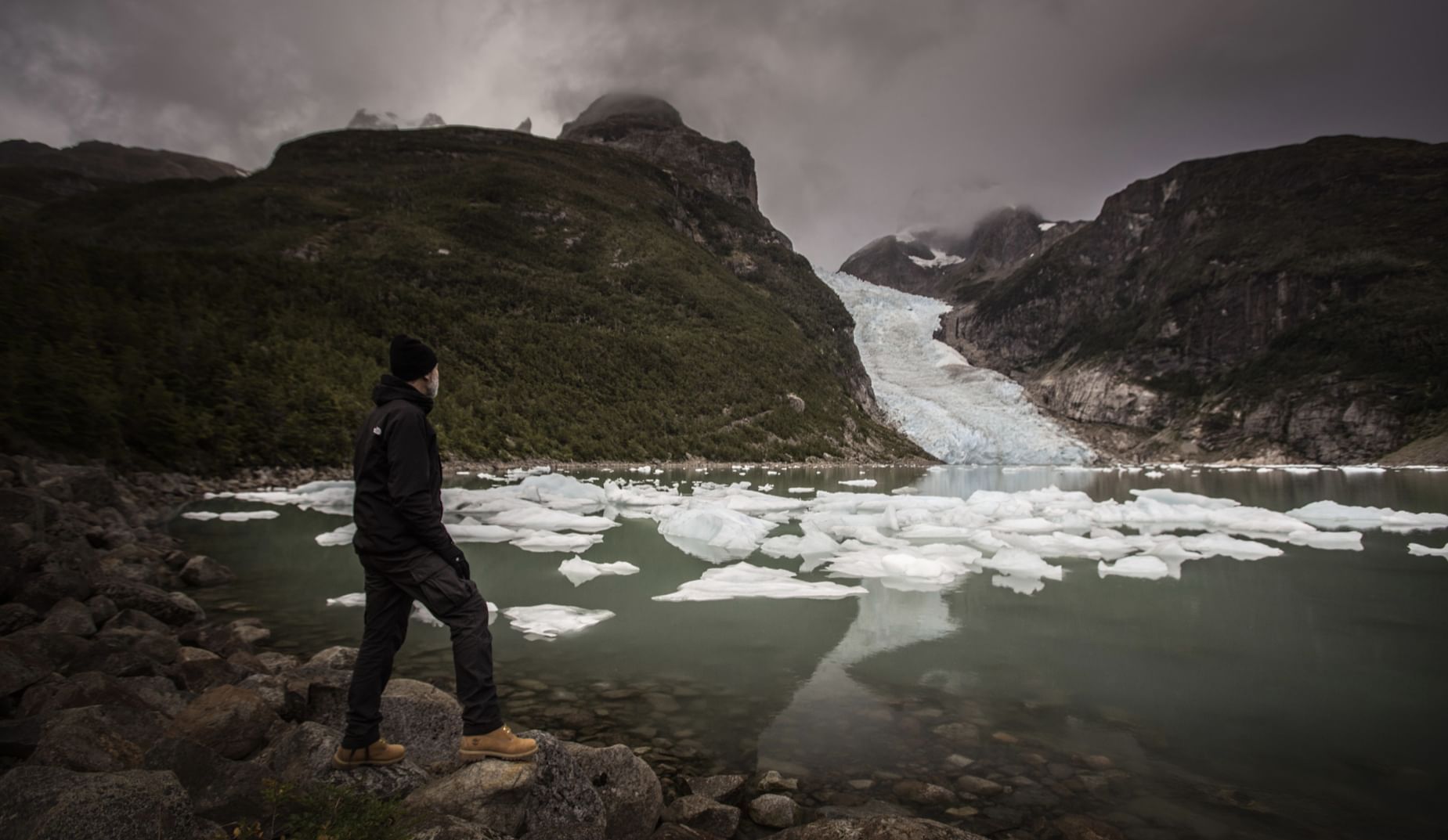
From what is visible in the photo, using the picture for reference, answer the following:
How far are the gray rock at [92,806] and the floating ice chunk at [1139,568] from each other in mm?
12727

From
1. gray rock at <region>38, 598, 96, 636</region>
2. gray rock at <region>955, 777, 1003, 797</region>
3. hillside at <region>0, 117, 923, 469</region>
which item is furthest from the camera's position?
hillside at <region>0, 117, 923, 469</region>

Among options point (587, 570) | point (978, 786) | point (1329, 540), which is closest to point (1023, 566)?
point (587, 570)

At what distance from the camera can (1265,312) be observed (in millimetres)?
86500

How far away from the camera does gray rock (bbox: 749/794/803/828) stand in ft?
12.8

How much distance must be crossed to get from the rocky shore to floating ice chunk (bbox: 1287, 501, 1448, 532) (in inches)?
814

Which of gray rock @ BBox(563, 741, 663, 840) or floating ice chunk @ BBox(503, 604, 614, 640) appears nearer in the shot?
gray rock @ BBox(563, 741, 663, 840)

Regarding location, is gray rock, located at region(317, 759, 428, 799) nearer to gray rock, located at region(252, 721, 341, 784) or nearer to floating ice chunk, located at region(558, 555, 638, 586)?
gray rock, located at region(252, 721, 341, 784)

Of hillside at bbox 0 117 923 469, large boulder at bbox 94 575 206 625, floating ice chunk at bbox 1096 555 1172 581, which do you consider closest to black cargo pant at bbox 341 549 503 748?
large boulder at bbox 94 575 206 625

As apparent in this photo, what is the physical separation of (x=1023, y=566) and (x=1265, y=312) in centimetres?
10058

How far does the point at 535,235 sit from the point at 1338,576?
69.9 meters

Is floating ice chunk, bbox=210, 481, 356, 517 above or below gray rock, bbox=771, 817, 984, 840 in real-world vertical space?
above

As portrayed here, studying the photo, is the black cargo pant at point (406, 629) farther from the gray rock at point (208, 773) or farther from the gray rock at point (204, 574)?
the gray rock at point (204, 574)

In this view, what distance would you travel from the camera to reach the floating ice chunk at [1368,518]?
57.8 feet

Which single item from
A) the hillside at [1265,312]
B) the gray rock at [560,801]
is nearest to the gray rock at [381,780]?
the gray rock at [560,801]
